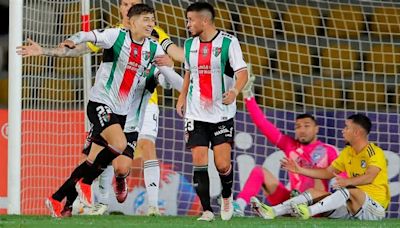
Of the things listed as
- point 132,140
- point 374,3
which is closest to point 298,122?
point 132,140

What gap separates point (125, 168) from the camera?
9.33 m

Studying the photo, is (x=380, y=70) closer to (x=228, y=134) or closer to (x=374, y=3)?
(x=374, y=3)

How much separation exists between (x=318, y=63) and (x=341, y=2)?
0.67m

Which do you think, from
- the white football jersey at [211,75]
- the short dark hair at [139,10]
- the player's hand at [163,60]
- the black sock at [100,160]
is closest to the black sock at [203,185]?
the white football jersey at [211,75]

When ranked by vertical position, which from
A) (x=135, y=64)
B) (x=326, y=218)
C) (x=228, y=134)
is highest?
(x=135, y=64)

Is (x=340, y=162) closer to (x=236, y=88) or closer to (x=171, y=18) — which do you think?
(x=236, y=88)

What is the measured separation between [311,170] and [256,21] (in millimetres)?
2361

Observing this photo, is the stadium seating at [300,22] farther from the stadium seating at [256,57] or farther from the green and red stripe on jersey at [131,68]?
the green and red stripe on jersey at [131,68]

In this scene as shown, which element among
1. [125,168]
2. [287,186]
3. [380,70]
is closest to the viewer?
[125,168]

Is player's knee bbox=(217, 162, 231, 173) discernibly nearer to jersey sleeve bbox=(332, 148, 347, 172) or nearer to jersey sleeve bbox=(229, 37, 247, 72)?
jersey sleeve bbox=(229, 37, 247, 72)

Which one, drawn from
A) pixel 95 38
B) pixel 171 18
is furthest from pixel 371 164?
pixel 171 18

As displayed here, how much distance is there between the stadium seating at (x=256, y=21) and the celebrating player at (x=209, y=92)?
2901 mm

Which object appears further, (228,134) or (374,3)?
(374,3)

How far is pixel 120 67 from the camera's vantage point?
903cm
